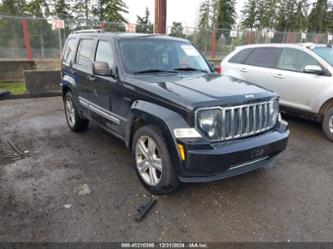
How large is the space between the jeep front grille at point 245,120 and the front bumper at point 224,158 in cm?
8

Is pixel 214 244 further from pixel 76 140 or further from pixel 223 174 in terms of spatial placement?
pixel 76 140

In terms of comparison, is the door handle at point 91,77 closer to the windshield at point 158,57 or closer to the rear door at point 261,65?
the windshield at point 158,57

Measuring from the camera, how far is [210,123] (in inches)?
103

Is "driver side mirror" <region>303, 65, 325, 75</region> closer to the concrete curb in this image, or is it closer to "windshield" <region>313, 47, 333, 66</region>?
"windshield" <region>313, 47, 333, 66</region>

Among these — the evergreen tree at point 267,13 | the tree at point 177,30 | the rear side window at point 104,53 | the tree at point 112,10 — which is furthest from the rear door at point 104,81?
the evergreen tree at point 267,13

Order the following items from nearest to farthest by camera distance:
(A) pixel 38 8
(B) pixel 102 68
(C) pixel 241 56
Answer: (B) pixel 102 68
(C) pixel 241 56
(A) pixel 38 8

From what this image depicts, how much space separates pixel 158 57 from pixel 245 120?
1.70 metres

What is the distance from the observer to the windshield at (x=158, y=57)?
3.60 meters

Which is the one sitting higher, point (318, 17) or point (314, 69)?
point (318, 17)

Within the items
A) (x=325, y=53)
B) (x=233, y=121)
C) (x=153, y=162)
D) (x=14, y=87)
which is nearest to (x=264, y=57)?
(x=325, y=53)

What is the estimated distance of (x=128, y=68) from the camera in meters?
3.49

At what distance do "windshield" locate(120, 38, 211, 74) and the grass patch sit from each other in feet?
22.0

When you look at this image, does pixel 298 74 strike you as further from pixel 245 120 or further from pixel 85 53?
pixel 85 53

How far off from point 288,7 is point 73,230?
1658 inches
